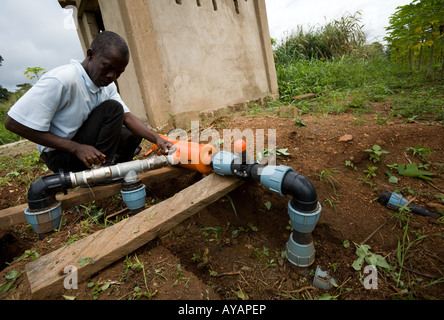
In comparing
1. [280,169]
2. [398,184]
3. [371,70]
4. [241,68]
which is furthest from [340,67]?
[280,169]

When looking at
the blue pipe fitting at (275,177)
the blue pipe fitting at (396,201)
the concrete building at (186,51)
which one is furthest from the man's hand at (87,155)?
the blue pipe fitting at (396,201)

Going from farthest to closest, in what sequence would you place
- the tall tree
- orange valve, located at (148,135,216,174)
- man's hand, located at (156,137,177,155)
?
the tall tree, man's hand, located at (156,137,177,155), orange valve, located at (148,135,216,174)

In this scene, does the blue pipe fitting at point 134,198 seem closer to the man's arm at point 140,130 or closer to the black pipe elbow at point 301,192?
the man's arm at point 140,130

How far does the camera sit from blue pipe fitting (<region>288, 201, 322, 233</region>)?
4.34 feet

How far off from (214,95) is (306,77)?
2935mm

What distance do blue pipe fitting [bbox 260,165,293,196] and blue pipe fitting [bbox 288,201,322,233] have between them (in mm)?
154

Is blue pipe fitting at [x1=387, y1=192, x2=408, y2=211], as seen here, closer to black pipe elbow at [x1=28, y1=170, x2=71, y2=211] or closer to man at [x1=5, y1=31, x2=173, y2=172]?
man at [x1=5, y1=31, x2=173, y2=172]

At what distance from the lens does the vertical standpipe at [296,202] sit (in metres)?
1.32

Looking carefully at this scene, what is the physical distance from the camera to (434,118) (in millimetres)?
2570

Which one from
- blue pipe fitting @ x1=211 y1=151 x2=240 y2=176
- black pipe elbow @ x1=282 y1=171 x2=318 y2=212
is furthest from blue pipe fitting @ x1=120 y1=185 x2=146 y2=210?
black pipe elbow @ x1=282 y1=171 x2=318 y2=212

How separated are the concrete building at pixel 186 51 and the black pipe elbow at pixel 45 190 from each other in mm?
1673

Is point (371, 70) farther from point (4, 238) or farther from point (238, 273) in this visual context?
point (4, 238)

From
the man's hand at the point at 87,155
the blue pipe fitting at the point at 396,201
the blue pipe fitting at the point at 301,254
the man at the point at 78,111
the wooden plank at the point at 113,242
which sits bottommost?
the blue pipe fitting at the point at 301,254

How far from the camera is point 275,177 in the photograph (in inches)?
55.9
